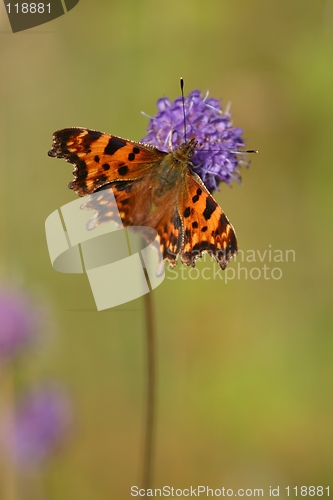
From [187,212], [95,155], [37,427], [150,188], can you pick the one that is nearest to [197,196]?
[187,212]

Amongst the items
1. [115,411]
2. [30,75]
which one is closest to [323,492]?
[115,411]

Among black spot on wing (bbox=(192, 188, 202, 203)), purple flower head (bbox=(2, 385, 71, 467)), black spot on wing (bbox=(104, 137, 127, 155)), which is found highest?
black spot on wing (bbox=(104, 137, 127, 155))

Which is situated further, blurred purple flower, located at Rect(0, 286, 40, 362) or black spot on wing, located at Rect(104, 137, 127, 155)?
blurred purple flower, located at Rect(0, 286, 40, 362)

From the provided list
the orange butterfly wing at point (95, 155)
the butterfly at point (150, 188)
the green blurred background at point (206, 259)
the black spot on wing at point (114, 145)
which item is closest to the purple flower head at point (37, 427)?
the green blurred background at point (206, 259)

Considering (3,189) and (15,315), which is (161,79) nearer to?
(3,189)

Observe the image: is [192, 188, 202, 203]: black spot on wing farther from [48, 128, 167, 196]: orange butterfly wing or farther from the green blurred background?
the green blurred background

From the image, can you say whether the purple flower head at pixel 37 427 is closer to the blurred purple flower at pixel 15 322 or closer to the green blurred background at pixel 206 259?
the green blurred background at pixel 206 259

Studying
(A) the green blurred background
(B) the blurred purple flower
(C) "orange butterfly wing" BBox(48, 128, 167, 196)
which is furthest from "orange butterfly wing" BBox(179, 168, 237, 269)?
(B) the blurred purple flower
